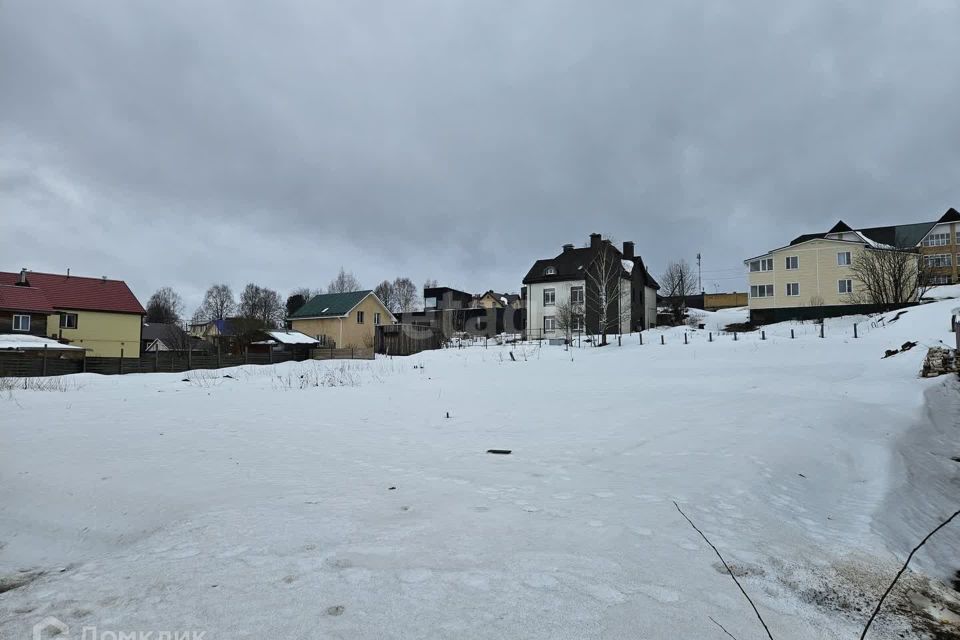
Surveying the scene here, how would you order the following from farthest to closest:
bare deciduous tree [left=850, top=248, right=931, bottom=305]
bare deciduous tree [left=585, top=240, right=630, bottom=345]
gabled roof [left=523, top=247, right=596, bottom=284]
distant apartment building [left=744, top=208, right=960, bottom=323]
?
gabled roof [left=523, top=247, right=596, bottom=284], bare deciduous tree [left=585, top=240, right=630, bottom=345], distant apartment building [left=744, top=208, right=960, bottom=323], bare deciduous tree [left=850, top=248, right=931, bottom=305]

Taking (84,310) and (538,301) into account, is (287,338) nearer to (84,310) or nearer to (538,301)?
(84,310)

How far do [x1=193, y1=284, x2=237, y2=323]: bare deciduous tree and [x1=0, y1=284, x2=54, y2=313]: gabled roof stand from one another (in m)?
58.9

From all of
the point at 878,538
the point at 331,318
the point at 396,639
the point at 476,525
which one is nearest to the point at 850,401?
the point at 878,538

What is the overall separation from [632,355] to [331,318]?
3421cm

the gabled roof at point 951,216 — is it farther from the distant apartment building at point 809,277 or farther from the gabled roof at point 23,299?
the gabled roof at point 23,299

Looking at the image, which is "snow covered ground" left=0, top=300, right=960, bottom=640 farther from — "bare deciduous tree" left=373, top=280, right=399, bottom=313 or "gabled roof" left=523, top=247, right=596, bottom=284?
"bare deciduous tree" left=373, top=280, right=399, bottom=313

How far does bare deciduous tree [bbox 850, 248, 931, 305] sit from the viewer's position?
30.8 m

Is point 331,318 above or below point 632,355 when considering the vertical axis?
above

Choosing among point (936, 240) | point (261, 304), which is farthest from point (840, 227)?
point (261, 304)

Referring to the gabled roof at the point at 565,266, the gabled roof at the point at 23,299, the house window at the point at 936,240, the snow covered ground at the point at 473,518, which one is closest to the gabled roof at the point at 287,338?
the gabled roof at the point at 23,299

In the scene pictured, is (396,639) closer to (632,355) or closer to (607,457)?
(607,457)

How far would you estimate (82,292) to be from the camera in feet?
123

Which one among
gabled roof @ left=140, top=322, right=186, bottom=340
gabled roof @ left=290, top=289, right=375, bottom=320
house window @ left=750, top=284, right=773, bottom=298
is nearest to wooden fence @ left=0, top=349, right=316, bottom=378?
gabled roof @ left=290, top=289, right=375, bottom=320

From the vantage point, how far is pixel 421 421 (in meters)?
8.33
